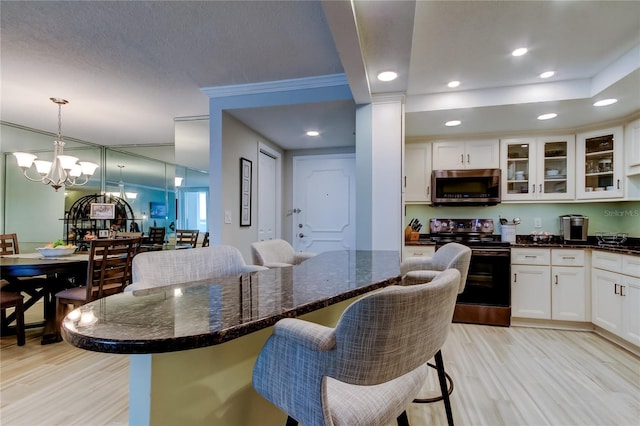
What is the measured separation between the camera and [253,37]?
6.75ft

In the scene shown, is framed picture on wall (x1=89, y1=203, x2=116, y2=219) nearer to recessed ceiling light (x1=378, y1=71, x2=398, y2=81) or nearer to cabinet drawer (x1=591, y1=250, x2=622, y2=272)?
recessed ceiling light (x1=378, y1=71, x2=398, y2=81)

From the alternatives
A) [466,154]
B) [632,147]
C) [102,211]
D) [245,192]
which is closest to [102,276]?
[245,192]

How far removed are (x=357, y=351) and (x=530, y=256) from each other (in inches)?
127

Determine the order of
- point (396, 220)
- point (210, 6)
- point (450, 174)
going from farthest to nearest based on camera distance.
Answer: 1. point (450, 174)
2. point (396, 220)
3. point (210, 6)

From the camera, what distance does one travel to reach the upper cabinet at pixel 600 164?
3.02m

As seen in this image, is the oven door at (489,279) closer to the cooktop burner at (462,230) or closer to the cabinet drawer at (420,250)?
the cooktop burner at (462,230)

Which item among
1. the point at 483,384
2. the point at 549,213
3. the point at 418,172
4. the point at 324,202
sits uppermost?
the point at 418,172

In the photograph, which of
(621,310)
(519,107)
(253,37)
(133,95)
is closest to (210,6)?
(253,37)

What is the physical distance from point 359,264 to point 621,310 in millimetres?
2610

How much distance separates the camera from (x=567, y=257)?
3.04 metres

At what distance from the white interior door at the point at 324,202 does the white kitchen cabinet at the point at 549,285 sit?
1.93m

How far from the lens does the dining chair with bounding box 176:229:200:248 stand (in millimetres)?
3898

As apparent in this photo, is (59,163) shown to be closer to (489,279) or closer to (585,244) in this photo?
(489,279)

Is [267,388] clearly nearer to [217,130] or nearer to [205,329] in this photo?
[205,329]
